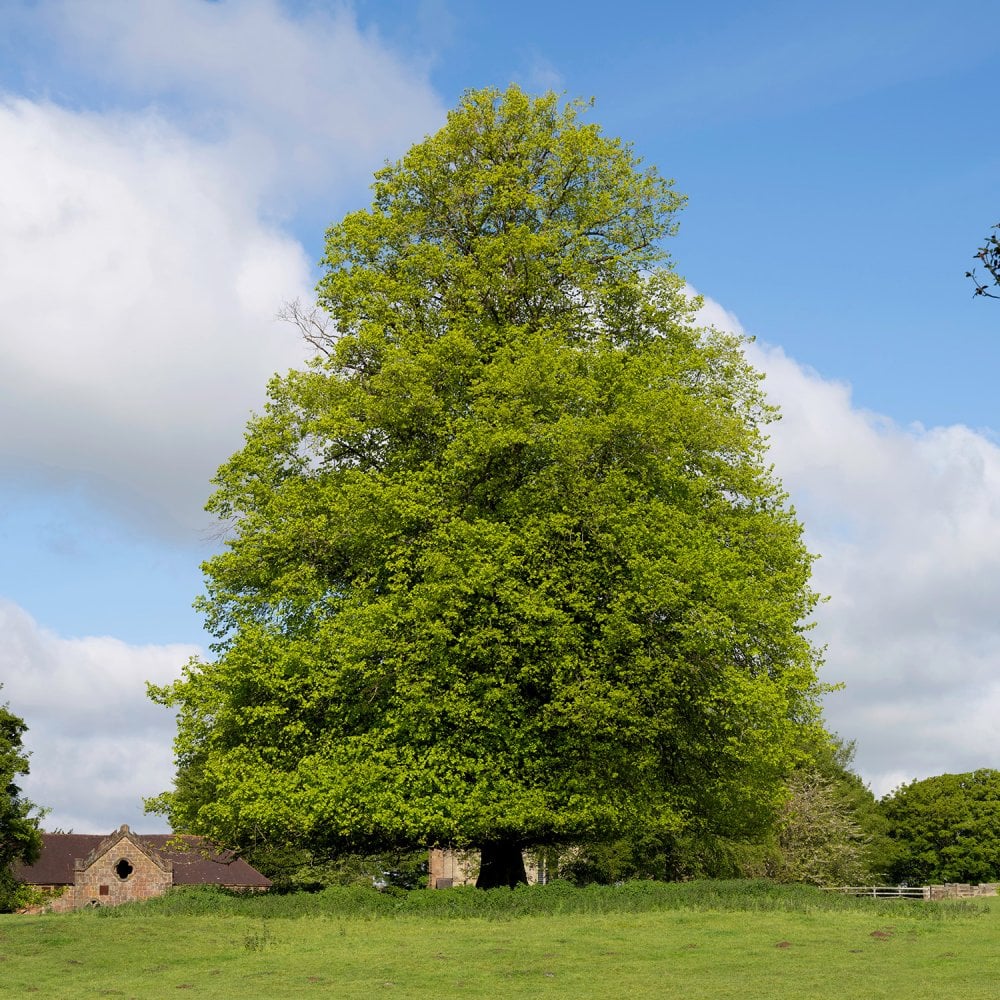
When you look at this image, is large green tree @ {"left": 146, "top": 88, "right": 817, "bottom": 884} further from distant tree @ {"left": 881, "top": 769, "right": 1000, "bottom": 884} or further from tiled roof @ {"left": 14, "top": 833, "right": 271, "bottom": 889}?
distant tree @ {"left": 881, "top": 769, "right": 1000, "bottom": 884}

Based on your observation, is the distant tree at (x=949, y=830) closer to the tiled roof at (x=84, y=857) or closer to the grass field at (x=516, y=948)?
the tiled roof at (x=84, y=857)

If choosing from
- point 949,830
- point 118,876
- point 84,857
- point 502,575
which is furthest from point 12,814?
point 949,830

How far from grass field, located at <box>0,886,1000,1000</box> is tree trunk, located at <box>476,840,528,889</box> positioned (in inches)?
200

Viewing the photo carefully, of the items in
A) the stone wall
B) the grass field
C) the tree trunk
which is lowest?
the grass field

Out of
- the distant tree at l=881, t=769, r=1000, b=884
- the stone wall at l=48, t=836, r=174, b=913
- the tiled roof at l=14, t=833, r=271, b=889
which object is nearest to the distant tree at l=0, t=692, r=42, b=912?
the stone wall at l=48, t=836, r=174, b=913

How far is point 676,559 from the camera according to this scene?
1243 inches

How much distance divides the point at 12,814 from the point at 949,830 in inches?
3126

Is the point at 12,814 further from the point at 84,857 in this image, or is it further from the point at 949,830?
the point at 949,830

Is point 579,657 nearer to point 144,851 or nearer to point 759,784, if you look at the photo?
point 759,784

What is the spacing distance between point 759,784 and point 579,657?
21.2 feet

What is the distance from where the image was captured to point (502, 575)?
102ft

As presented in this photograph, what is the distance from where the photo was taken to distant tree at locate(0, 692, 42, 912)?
200 ft

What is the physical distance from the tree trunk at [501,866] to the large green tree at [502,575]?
0.30 feet

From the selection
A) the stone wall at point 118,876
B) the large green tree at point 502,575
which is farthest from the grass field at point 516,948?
the stone wall at point 118,876
